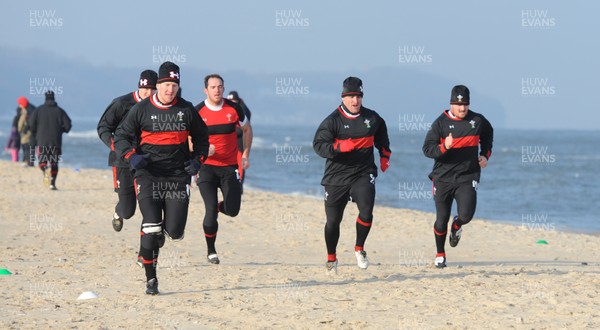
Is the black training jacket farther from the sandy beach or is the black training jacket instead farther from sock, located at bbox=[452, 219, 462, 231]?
sock, located at bbox=[452, 219, 462, 231]

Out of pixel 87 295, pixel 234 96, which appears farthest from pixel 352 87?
pixel 234 96

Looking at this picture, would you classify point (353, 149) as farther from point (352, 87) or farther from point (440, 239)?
point (440, 239)

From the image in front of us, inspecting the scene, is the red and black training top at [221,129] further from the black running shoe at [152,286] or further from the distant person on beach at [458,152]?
the black running shoe at [152,286]

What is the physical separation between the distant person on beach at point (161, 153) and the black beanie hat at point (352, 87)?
6.85 ft

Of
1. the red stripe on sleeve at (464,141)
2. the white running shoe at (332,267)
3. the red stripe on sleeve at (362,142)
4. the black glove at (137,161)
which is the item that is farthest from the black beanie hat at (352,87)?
the black glove at (137,161)

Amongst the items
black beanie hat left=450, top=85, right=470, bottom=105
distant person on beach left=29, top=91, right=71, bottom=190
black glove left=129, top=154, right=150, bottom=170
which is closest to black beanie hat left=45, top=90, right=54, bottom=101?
distant person on beach left=29, top=91, right=71, bottom=190

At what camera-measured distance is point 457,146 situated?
1172cm

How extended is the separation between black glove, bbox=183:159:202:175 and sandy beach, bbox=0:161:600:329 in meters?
1.21

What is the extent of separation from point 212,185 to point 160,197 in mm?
2316

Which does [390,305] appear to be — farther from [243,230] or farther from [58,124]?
[58,124]

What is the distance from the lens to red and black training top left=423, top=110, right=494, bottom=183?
11.7 meters

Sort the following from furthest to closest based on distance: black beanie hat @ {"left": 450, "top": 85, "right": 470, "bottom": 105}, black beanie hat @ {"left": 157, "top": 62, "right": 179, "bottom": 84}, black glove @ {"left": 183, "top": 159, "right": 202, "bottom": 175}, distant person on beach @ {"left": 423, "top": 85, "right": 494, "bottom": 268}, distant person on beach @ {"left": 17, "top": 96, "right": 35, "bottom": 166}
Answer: distant person on beach @ {"left": 17, "top": 96, "right": 35, "bottom": 166}, distant person on beach @ {"left": 423, "top": 85, "right": 494, "bottom": 268}, black beanie hat @ {"left": 450, "top": 85, "right": 470, "bottom": 105}, black glove @ {"left": 183, "top": 159, "right": 202, "bottom": 175}, black beanie hat @ {"left": 157, "top": 62, "right": 179, "bottom": 84}

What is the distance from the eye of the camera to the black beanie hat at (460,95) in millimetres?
11570

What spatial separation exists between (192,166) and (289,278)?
7.24 feet
